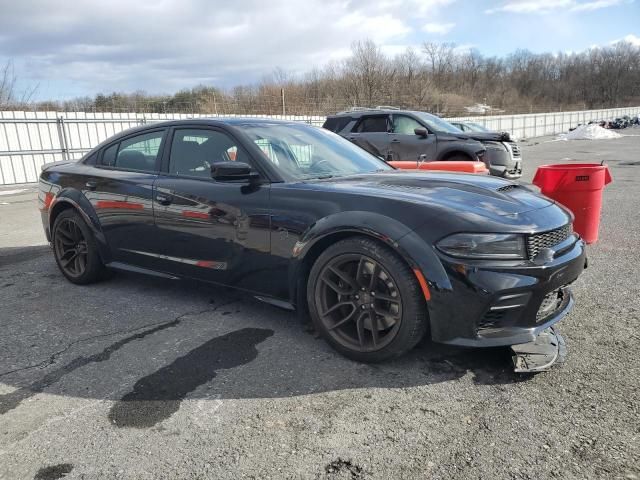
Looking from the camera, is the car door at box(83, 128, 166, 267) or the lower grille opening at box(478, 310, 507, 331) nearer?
the lower grille opening at box(478, 310, 507, 331)

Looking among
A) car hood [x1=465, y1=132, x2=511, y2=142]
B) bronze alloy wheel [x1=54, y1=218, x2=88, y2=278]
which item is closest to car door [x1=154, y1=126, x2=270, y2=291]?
bronze alloy wheel [x1=54, y1=218, x2=88, y2=278]

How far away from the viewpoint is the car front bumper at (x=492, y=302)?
8.55ft

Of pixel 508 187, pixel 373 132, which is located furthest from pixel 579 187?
pixel 373 132

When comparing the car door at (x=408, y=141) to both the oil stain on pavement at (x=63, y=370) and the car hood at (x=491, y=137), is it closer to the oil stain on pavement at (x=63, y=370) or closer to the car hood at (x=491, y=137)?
the car hood at (x=491, y=137)

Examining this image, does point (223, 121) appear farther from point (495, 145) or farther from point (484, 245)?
point (495, 145)

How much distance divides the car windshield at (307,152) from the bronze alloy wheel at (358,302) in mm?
805

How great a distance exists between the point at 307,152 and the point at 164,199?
1.18 metres

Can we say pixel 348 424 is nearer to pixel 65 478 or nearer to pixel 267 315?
pixel 65 478

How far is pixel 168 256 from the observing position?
393cm

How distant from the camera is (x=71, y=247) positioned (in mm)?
4762

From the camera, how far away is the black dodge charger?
2.68 meters

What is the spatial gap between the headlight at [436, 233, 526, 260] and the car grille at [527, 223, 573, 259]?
5 centimetres

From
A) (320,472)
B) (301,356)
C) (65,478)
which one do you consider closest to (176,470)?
(65,478)

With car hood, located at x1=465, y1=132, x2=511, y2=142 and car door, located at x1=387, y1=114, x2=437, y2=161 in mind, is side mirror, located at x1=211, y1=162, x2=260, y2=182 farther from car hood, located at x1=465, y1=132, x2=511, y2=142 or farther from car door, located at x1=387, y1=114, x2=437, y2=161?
car hood, located at x1=465, y1=132, x2=511, y2=142
